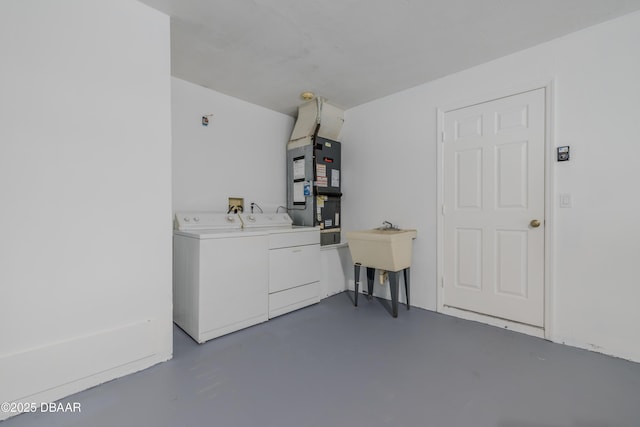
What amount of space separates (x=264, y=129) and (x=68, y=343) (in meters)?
2.79

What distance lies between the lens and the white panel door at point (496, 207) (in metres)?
2.29

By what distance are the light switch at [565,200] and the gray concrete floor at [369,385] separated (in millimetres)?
1102

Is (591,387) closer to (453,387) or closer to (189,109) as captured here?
(453,387)

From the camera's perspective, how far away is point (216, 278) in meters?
2.25

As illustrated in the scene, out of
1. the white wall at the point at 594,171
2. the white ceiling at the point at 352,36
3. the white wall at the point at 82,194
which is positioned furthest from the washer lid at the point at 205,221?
the white wall at the point at 594,171

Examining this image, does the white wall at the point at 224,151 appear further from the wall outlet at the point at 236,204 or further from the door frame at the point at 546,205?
the door frame at the point at 546,205

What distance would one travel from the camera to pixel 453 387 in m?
1.65

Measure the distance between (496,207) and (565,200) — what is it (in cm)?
47

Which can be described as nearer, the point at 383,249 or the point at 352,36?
the point at 352,36

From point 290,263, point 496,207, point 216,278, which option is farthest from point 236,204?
point 496,207

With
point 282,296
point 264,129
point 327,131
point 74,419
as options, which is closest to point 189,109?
point 264,129

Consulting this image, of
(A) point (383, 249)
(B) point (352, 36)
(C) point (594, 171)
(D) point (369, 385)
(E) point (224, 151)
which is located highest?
(B) point (352, 36)

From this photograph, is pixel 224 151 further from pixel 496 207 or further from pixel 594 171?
pixel 594 171

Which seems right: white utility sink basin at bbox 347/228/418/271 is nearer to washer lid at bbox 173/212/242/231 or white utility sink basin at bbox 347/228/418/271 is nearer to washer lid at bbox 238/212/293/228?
washer lid at bbox 238/212/293/228
